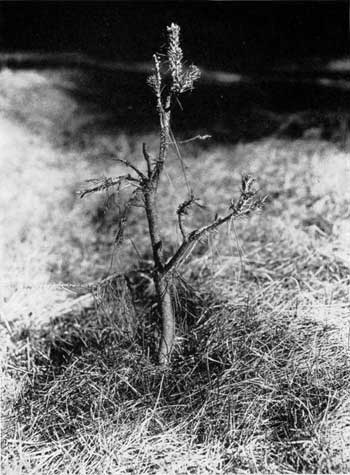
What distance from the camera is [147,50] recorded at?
3.71 metres

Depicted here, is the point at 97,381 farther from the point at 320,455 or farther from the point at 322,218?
the point at 322,218

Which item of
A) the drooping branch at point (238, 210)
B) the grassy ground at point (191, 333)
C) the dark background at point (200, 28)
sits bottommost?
the grassy ground at point (191, 333)

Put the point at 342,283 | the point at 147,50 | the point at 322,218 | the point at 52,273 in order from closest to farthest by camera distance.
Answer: the point at 342,283, the point at 52,273, the point at 322,218, the point at 147,50

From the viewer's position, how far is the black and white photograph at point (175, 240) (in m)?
1.75

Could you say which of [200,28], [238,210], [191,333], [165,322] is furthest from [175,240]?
[238,210]

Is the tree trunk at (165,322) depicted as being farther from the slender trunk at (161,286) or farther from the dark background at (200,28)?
the dark background at (200,28)

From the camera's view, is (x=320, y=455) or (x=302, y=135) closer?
(x=320, y=455)

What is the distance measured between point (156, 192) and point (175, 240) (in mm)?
1237

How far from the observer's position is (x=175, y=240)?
9.96 ft

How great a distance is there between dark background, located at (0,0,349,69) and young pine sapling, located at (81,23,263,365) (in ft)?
4.88

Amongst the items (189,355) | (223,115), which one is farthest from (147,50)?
(189,355)

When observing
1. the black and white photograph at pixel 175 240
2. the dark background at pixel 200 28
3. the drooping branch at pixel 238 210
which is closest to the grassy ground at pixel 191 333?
the black and white photograph at pixel 175 240

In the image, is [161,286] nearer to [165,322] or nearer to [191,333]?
[165,322]

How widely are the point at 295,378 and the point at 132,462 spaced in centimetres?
62
